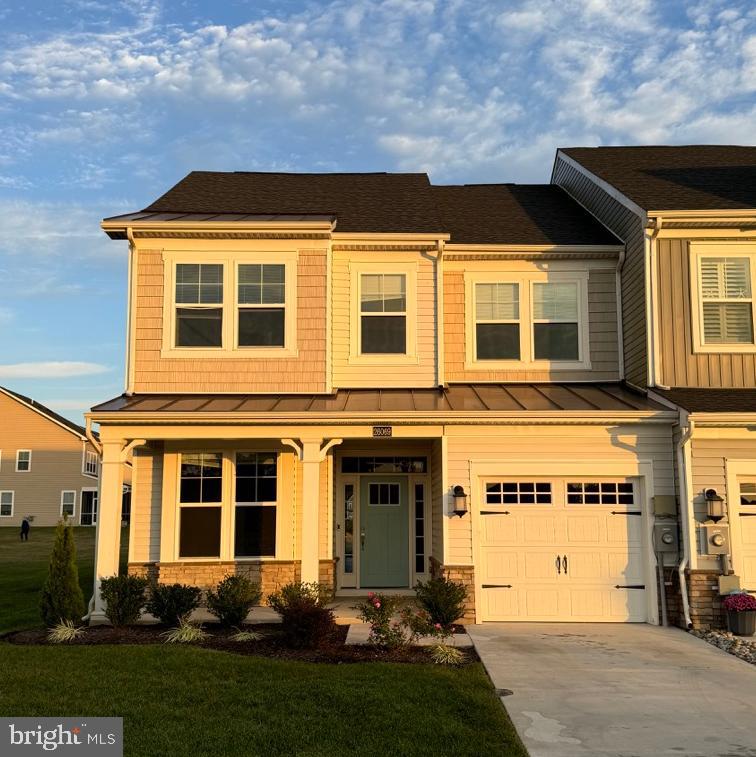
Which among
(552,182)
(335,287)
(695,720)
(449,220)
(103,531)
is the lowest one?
(695,720)

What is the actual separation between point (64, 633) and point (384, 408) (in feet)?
16.8

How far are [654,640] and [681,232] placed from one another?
6209 mm

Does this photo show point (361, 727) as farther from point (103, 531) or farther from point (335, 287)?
point (335, 287)

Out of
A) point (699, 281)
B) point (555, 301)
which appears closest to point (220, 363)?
point (555, 301)

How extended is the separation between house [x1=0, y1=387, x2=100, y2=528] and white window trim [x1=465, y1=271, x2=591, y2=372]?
2977cm

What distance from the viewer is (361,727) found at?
243 inches

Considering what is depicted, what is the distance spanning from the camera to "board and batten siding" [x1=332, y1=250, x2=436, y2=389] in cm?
1273

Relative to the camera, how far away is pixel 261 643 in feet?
30.4

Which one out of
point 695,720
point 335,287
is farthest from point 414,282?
point 695,720

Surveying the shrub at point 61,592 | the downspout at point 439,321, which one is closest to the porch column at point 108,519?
the shrub at point 61,592

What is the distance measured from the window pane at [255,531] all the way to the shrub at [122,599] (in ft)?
6.63

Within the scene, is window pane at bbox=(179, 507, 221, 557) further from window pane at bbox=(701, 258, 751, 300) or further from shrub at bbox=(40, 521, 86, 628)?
window pane at bbox=(701, 258, 751, 300)

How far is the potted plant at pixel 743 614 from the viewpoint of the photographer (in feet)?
33.6

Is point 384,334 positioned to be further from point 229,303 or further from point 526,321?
point 229,303
